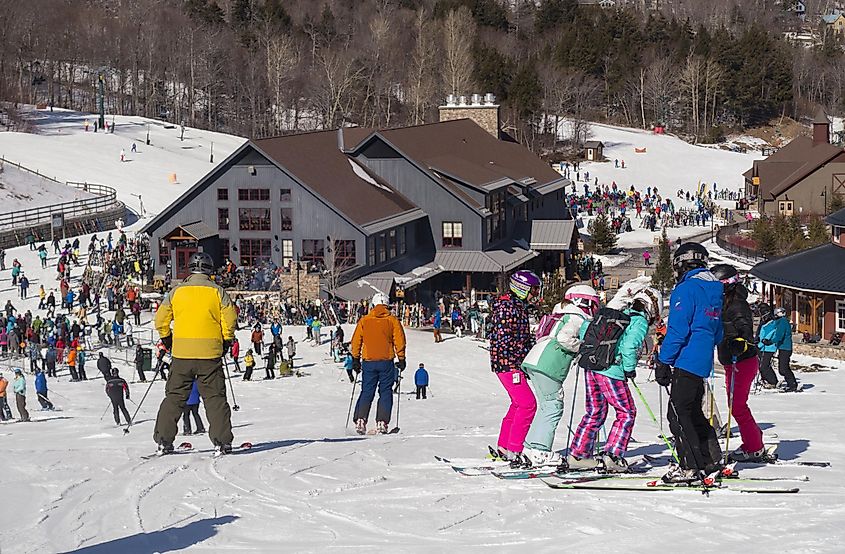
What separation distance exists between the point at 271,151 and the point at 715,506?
108 ft

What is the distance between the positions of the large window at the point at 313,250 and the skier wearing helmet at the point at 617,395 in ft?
98.6

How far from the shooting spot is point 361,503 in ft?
32.0

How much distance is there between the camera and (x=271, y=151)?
133 feet

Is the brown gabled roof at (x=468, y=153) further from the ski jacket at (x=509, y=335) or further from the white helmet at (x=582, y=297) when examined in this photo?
the white helmet at (x=582, y=297)

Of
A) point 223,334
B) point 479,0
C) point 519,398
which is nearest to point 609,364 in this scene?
point 519,398

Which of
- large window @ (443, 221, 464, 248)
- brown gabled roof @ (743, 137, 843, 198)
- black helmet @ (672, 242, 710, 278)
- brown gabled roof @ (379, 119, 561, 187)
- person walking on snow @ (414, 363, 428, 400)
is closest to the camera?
black helmet @ (672, 242, 710, 278)

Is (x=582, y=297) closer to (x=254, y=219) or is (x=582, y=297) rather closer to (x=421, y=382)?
(x=421, y=382)

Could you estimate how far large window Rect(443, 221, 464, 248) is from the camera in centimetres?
4328

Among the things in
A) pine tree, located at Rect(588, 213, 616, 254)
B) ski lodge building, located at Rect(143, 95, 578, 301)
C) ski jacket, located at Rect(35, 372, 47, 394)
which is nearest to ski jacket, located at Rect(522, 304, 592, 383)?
ski jacket, located at Rect(35, 372, 47, 394)

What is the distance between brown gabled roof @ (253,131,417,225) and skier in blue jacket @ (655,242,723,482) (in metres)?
30.1

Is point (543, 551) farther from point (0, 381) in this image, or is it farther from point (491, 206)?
point (491, 206)

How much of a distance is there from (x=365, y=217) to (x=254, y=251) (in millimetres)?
4032

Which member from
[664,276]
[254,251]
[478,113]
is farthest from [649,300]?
[478,113]

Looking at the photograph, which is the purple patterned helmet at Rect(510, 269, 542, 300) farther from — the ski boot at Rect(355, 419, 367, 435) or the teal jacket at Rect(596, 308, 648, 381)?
the ski boot at Rect(355, 419, 367, 435)
